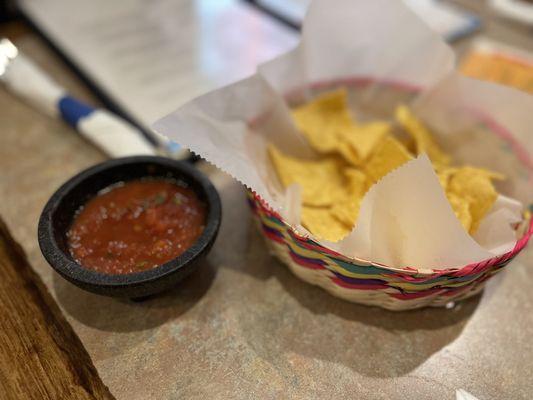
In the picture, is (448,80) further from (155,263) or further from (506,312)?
(155,263)

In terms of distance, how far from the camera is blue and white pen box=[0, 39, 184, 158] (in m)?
1.17

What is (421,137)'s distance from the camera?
1134 millimetres

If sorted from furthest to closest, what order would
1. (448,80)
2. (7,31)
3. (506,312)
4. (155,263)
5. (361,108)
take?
(7,31)
(361,108)
(448,80)
(506,312)
(155,263)

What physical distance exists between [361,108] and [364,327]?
0.60 metres

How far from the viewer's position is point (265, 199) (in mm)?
839

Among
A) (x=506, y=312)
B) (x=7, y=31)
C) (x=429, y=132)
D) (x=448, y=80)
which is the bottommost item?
(x=506, y=312)

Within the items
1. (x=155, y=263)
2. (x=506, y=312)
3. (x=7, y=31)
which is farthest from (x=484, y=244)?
(x=7, y=31)

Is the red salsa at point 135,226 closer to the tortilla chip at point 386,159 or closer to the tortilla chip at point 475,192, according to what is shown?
the tortilla chip at point 386,159

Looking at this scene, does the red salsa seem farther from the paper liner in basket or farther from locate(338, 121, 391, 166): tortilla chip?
locate(338, 121, 391, 166): tortilla chip

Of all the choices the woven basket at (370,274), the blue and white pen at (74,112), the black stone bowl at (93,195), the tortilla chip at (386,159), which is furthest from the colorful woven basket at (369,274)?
the blue and white pen at (74,112)

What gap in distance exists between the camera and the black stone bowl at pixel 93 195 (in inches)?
30.3

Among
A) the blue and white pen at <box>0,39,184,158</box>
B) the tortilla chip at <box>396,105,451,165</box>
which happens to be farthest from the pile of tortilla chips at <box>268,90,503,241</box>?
the blue and white pen at <box>0,39,184,158</box>

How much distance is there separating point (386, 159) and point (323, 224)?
0.19m

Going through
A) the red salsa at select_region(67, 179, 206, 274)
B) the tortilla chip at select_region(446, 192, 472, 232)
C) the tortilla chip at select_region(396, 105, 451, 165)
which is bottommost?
the tortilla chip at select_region(396, 105, 451, 165)
